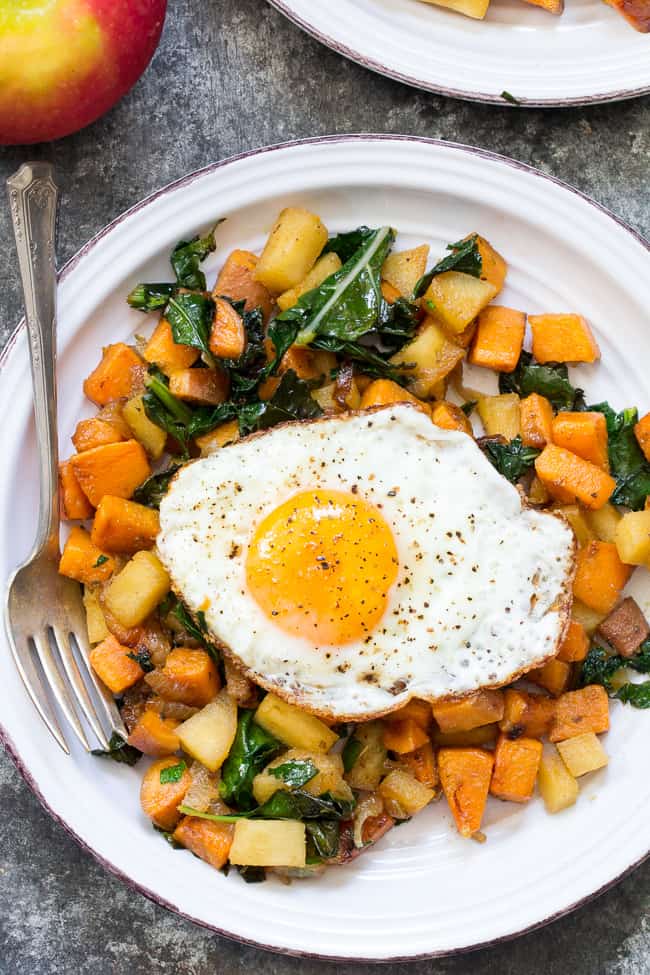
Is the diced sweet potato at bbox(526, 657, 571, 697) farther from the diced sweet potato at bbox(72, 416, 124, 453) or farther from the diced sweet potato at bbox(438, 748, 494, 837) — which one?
the diced sweet potato at bbox(72, 416, 124, 453)

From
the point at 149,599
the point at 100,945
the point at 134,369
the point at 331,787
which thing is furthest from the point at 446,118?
the point at 100,945

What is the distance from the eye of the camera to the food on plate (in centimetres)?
330

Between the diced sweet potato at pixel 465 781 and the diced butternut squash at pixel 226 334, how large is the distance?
1.70 meters

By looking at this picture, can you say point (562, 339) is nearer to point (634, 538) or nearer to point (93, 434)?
point (634, 538)

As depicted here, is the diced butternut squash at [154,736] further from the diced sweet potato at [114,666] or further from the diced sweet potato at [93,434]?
the diced sweet potato at [93,434]

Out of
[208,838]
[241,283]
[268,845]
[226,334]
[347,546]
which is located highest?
[241,283]

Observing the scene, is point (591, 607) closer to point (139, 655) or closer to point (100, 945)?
point (139, 655)

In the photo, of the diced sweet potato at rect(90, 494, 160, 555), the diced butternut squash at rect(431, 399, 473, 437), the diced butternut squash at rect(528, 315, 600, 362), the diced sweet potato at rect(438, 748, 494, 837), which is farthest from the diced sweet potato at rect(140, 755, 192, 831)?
the diced butternut squash at rect(528, 315, 600, 362)

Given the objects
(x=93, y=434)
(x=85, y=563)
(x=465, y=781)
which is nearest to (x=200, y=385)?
(x=93, y=434)

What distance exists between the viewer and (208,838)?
3.47 meters

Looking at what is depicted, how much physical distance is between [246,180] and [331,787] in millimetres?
2300

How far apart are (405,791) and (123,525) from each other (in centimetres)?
144

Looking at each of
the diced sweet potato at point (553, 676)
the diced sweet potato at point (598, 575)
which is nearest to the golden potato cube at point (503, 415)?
the diced sweet potato at point (598, 575)

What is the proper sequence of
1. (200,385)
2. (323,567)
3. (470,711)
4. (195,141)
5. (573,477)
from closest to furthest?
1. (323,567)
2. (470,711)
3. (573,477)
4. (200,385)
5. (195,141)
